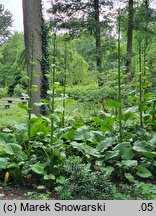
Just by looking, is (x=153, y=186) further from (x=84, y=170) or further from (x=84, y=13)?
(x=84, y=13)

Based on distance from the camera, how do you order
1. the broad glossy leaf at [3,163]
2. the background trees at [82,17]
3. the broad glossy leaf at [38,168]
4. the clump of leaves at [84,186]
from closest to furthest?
the clump of leaves at [84,186]
the broad glossy leaf at [38,168]
the broad glossy leaf at [3,163]
the background trees at [82,17]

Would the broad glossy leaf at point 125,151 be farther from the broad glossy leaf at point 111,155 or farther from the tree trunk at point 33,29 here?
the tree trunk at point 33,29

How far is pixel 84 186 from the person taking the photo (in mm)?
2844

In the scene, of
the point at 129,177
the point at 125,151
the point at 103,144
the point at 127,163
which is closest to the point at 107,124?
the point at 103,144

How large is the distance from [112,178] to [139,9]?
46.0 ft

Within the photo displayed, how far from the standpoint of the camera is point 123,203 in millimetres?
2545

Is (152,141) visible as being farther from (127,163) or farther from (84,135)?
(84,135)

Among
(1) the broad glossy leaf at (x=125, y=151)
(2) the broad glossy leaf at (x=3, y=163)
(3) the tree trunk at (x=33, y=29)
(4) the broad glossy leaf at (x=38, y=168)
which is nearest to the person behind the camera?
(4) the broad glossy leaf at (x=38, y=168)

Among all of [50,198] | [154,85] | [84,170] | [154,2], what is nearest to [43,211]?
[50,198]

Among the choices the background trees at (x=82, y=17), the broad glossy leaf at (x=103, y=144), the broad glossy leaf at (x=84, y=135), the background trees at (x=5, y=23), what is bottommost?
the broad glossy leaf at (x=103, y=144)

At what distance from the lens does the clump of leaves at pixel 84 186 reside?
2.80 m

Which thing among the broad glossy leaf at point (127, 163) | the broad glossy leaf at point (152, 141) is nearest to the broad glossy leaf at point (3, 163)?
the broad glossy leaf at point (127, 163)

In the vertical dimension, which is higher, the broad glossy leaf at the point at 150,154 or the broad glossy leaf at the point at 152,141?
the broad glossy leaf at the point at 152,141

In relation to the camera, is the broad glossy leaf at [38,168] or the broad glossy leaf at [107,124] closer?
the broad glossy leaf at [38,168]
